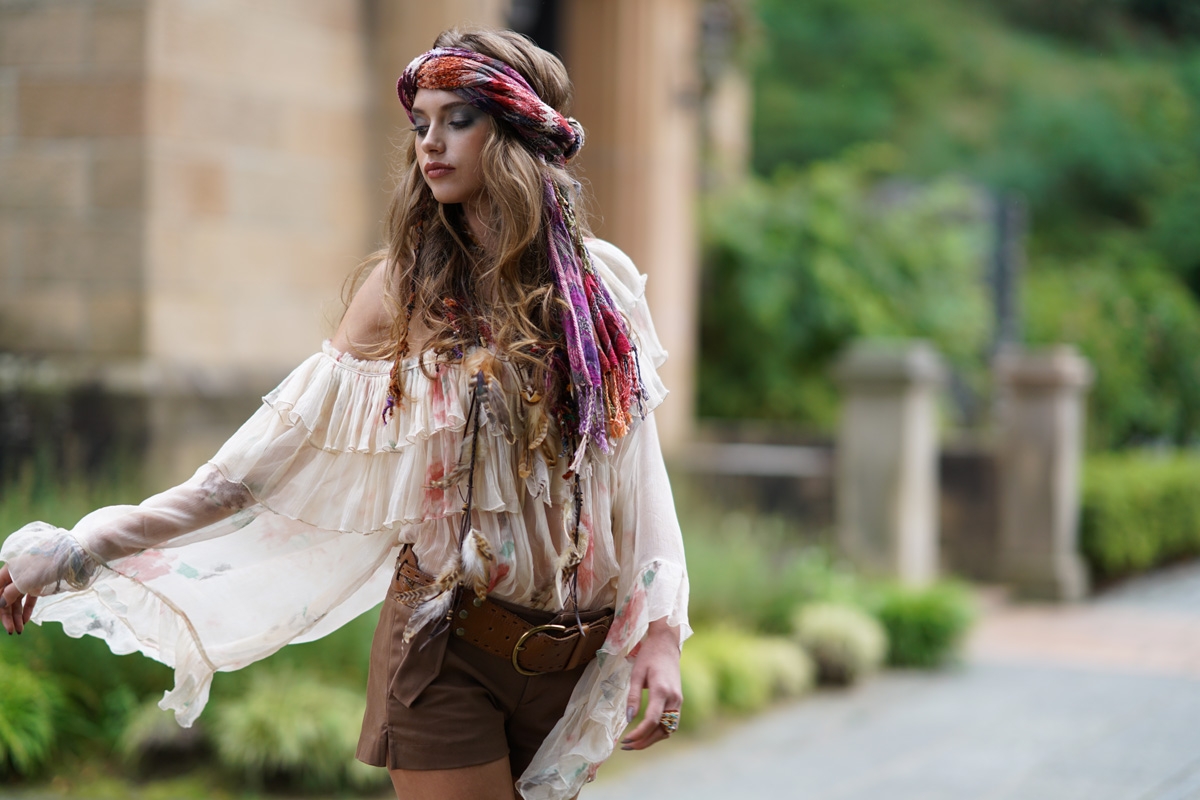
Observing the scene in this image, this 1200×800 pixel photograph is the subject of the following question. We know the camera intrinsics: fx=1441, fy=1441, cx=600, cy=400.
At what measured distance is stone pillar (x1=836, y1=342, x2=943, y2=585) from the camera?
31.2 ft

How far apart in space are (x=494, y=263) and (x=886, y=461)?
729cm

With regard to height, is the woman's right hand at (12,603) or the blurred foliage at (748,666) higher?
the woman's right hand at (12,603)

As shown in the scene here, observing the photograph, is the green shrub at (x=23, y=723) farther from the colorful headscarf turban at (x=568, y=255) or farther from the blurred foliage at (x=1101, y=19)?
the blurred foliage at (x=1101, y=19)

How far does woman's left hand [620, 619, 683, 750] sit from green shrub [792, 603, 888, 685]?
5291mm

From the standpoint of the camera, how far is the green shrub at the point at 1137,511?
11.4m

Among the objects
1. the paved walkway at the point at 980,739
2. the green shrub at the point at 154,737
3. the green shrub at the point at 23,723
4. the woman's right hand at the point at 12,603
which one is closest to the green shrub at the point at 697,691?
the paved walkway at the point at 980,739

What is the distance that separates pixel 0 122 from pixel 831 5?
23.6 metres

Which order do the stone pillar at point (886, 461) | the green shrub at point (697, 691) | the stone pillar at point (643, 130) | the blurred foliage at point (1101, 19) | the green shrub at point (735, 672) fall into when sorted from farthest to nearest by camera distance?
the blurred foliage at point (1101, 19) < the stone pillar at point (643, 130) < the stone pillar at point (886, 461) < the green shrub at point (735, 672) < the green shrub at point (697, 691)

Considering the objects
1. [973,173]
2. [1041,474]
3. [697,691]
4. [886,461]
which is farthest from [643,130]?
[973,173]

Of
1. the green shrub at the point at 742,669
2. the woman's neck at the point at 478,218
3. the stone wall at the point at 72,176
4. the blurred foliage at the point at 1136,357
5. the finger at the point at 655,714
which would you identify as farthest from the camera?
the blurred foliage at the point at 1136,357

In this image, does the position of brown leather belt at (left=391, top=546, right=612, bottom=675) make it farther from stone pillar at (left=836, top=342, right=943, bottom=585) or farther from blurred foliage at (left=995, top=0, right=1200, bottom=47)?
blurred foliage at (left=995, top=0, right=1200, bottom=47)

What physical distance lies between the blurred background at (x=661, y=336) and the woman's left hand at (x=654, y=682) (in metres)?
0.99

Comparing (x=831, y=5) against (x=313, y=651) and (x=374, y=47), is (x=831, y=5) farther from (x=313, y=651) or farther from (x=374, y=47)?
(x=313, y=651)

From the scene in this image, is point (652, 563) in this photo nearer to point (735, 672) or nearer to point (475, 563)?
point (475, 563)
